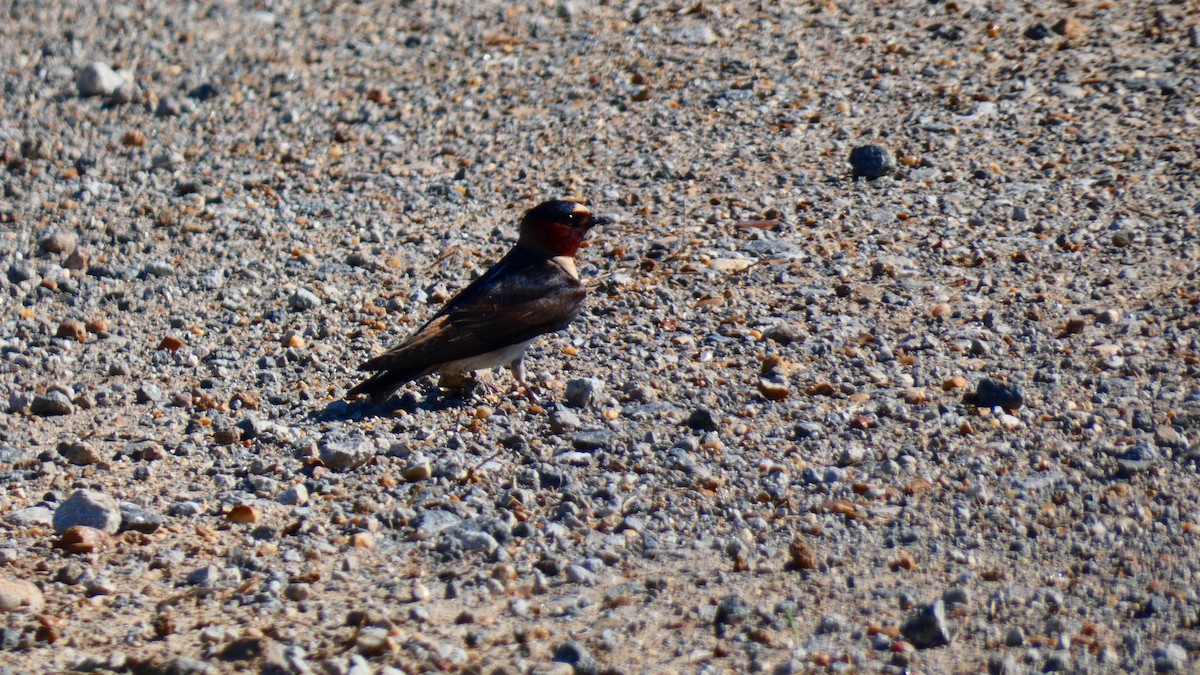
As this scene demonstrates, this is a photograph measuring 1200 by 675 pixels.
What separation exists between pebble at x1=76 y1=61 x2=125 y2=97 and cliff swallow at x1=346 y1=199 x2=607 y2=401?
4751 millimetres

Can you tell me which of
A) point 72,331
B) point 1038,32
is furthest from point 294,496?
point 1038,32

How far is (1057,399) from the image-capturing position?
6125 mm

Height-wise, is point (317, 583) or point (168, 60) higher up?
point (168, 60)

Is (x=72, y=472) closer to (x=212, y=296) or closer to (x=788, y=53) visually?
(x=212, y=296)

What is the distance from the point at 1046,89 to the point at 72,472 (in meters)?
6.32

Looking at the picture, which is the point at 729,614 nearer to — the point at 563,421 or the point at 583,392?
the point at 563,421

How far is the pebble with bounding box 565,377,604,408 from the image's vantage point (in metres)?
6.52

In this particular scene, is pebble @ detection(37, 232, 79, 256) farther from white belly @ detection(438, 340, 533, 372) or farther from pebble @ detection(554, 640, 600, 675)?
pebble @ detection(554, 640, 600, 675)

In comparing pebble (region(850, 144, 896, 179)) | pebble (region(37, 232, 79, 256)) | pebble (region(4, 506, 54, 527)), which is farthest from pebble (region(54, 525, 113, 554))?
pebble (region(850, 144, 896, 179))

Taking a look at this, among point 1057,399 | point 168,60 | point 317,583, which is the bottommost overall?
point 1057,399

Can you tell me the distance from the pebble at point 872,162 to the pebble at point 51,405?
464cm

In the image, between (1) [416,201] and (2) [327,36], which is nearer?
(1) [416,201]

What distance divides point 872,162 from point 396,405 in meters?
3.44

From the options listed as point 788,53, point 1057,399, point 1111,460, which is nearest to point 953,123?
point 788,53
